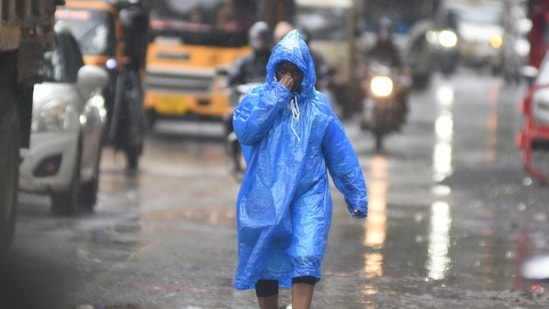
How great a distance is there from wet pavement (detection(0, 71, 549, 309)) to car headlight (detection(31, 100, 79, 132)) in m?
0.80

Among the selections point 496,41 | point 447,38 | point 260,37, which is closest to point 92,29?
point 260,37

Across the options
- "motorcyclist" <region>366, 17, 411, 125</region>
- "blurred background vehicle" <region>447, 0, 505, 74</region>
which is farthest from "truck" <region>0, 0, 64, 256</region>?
"blurred background vehicle" <region>447, 0, 505, 74</region>

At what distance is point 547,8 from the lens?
92.9 feet

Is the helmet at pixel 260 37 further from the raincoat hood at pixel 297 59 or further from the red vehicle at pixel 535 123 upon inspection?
the raincoat hood at pixel 297 59

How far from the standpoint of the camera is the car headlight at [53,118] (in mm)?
12461

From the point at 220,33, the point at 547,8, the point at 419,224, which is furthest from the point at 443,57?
the point at 419,224

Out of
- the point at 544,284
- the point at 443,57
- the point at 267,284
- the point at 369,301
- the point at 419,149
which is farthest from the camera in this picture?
the point at 443,57

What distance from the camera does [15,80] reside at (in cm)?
1082

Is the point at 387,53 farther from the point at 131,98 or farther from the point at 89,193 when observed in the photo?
the point at 89,193

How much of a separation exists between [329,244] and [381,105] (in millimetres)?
10820

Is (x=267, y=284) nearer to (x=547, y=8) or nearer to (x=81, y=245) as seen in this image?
(x=81, y=245)

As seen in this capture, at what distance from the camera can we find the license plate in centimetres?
2336

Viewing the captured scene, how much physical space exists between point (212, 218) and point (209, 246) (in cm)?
188

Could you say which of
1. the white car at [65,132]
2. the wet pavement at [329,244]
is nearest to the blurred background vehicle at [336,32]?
the wet pavement at [329,244]
